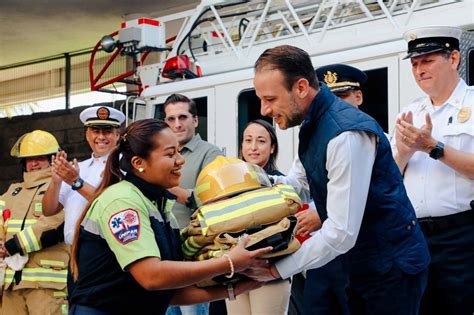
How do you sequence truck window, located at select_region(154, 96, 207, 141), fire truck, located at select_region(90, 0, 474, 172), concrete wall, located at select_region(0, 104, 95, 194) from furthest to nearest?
concrete wall, located at select_region(0, 104, 95, 194)
truck window, located at select_region(154, 96, 207, 141)
fire truck, located at select_region(90, 0, 474, 172)

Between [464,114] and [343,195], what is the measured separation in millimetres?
1098

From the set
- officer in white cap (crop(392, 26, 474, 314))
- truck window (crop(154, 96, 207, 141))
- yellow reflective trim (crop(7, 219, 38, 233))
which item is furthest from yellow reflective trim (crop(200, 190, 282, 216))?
truck window (crop(154, 96, 207, 141))

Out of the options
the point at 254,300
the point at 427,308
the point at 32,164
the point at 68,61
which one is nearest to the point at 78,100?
the point at 68,61

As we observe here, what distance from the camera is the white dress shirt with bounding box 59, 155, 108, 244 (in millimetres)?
6098

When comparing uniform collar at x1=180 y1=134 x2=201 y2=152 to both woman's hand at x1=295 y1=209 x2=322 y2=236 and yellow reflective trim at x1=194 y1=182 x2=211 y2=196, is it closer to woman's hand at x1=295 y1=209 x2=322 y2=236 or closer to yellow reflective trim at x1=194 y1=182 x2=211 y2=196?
woman's hand at x1=295 y1=209 x2=322 y2=236

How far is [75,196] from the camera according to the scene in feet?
20.2

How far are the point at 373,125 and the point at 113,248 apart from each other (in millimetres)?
1065

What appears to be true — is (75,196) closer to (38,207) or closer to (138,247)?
(38,207)

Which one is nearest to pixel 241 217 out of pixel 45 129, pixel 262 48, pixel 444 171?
pixel 444 171

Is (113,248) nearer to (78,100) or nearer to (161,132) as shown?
(161,132)

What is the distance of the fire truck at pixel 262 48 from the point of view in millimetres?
5969

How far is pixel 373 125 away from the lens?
139 inches

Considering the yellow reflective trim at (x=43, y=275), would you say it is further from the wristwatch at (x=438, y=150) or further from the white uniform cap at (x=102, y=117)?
the wristwatch at (x=438, y=150)

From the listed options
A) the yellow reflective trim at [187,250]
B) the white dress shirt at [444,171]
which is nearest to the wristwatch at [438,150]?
the white dress shirt at [444,171]
